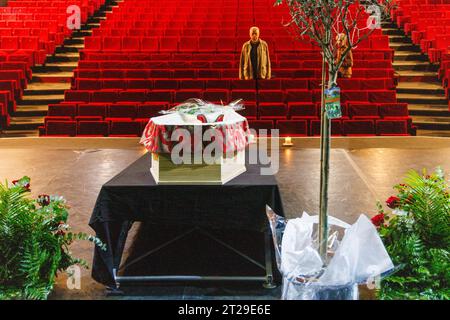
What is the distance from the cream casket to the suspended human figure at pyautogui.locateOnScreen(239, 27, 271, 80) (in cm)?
384

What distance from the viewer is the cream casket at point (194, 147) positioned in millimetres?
1739

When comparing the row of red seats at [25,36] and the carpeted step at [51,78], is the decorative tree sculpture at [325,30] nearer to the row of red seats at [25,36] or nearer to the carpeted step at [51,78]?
the row of red seats at [25,36]

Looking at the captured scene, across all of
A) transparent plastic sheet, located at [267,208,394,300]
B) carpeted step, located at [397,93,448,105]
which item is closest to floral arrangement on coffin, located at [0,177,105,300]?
transparent plastic sheet, located at [267,208,394,300]

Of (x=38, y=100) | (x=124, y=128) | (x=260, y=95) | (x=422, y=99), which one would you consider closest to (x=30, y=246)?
(x=124, y=128)

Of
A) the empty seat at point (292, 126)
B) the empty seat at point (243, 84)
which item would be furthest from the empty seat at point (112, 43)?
the empty seat at point (292, 126)

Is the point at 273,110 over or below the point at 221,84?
below

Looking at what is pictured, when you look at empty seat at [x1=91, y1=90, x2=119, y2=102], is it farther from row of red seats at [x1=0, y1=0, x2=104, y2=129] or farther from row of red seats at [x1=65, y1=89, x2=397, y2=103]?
row of red seats at [x1=0, y1=0, x2=104, y2=129]

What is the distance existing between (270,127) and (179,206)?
3.42 meters

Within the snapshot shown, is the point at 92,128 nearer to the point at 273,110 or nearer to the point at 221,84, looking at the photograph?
the point at 221,84

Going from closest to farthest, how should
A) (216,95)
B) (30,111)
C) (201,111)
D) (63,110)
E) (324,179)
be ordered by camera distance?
(324,179)
(201,111)
(63,110)
(216,95)
(30,111)

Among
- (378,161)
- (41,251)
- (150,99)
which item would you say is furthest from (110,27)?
(41,251)

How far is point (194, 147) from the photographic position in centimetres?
174

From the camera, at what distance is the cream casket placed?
1.74 meters

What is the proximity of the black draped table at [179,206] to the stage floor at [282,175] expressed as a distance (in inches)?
8.7
